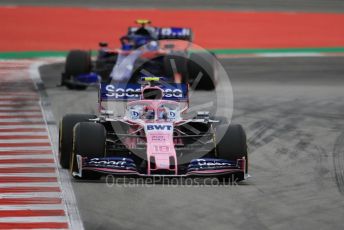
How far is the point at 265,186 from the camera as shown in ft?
51.4

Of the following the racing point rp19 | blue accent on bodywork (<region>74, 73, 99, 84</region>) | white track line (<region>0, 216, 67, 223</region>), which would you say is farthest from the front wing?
blue accent on bodywork (<region>74, 73, 99, 84</region>)

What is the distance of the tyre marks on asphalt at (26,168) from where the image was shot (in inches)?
530

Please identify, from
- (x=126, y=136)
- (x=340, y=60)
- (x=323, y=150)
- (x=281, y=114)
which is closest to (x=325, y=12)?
(x=340, y=60)

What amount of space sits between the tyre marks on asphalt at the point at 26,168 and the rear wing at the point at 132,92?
61.8 inches

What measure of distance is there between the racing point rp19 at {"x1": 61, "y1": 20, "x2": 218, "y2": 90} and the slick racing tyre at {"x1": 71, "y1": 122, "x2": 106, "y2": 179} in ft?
36.7

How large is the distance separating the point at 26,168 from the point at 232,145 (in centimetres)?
378

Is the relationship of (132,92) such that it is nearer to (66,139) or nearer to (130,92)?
(130,92)

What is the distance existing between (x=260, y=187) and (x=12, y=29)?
2649 cm

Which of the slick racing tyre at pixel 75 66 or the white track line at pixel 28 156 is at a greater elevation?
the slick racing tyre at pixel 75 66

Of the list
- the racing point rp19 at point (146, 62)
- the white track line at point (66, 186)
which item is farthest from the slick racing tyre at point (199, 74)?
the white track line at point (66, 186)

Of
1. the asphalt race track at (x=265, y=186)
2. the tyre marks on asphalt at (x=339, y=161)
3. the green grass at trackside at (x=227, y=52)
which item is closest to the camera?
the asphalt race track at (x=265, y=186)

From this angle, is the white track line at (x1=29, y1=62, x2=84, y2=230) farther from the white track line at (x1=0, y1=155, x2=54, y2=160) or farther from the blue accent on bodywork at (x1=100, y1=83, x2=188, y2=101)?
the blue accent on bodywork at (x1=100, y1=83, x2=188, y2=101)

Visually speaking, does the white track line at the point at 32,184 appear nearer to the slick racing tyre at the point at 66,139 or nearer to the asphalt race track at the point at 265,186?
the asphalt race track at the point at 265,186

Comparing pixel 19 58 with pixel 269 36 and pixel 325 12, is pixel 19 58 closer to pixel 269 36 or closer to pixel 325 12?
pixel 269 36
